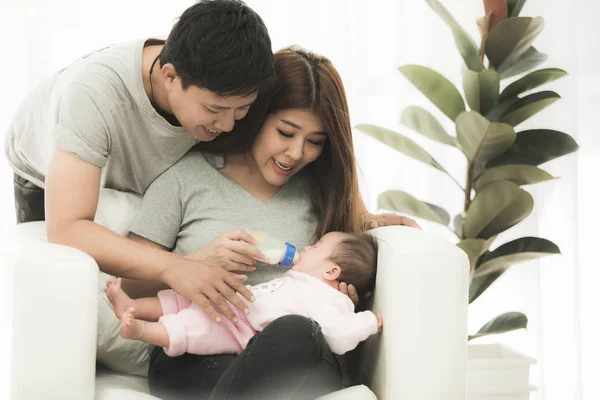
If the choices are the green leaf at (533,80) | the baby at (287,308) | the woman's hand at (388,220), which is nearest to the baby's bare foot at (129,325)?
the baby at (287,308)

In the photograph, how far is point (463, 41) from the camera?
2.10m

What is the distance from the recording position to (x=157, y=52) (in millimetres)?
1544

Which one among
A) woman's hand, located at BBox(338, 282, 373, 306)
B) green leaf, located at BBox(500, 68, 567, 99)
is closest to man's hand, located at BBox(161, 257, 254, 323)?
woman's hand, located at BBox(338, 282, 373, 306)

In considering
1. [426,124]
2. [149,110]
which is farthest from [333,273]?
[426,124]

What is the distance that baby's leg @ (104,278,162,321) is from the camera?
4.30 ft

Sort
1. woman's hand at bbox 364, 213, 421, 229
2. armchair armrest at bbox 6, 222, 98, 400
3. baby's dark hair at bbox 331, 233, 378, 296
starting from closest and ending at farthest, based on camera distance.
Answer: armchair armrest at bbox 6, 222, 98, 400 → baby's dark hair at bbox 331, 233, 378, 296 → woman's hand at bbox 364, 213, 421, 229

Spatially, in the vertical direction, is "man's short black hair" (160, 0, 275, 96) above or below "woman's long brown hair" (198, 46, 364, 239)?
above

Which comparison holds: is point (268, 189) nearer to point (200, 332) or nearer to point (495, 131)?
point (200, 332)

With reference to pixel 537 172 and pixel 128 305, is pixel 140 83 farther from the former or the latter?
pixel 537 172

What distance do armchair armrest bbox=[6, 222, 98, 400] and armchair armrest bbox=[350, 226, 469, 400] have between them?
1.72ft

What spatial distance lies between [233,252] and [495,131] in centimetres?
99

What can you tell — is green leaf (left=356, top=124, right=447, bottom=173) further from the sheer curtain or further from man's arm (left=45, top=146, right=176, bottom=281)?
man's arm (left=45, top=146, right=176, bottom=281)

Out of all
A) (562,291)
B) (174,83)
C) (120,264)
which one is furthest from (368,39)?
(120,264)

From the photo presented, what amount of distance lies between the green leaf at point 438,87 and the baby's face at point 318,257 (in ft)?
2.52
